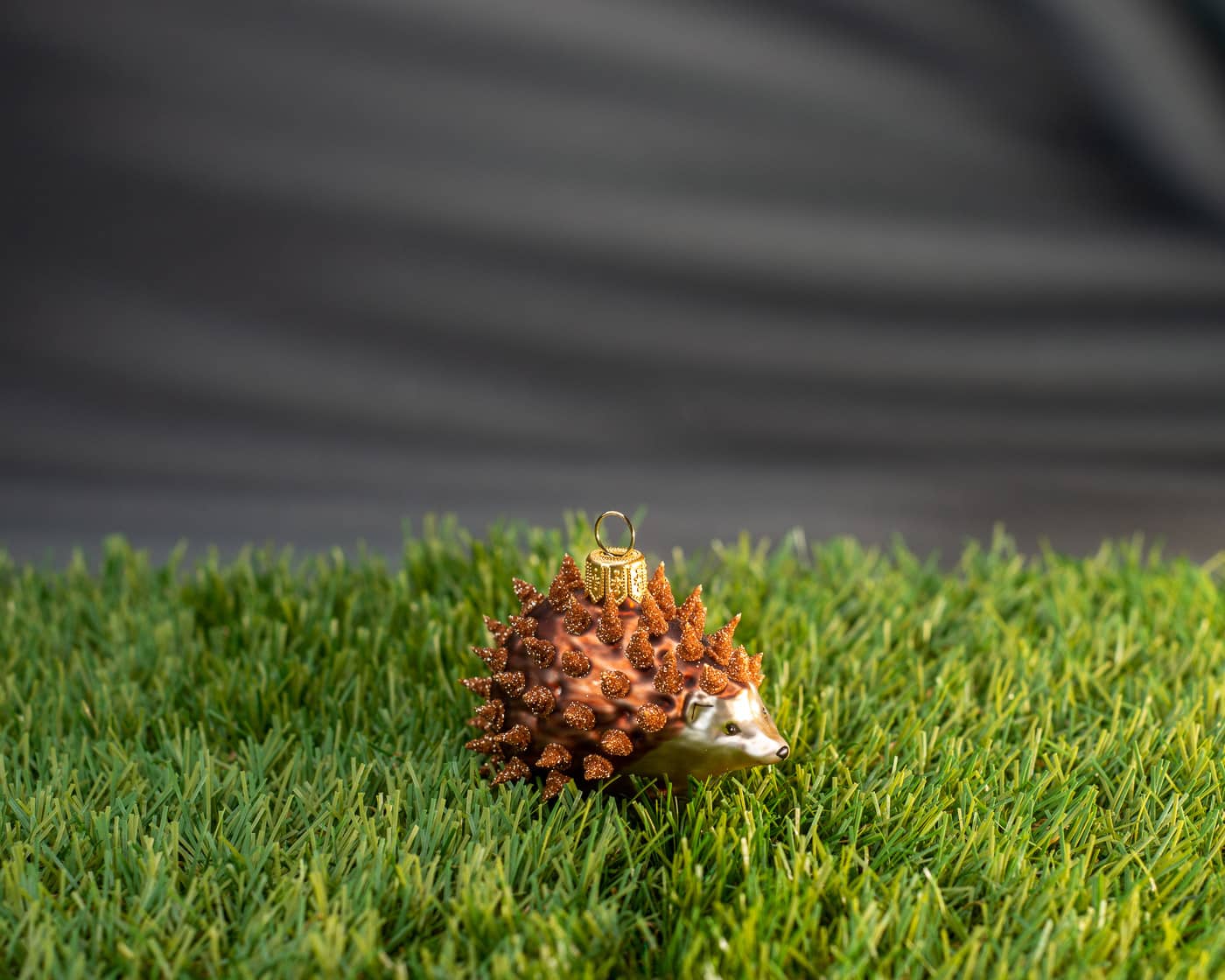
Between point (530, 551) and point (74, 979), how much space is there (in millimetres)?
1251

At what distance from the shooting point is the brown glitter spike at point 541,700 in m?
1.36

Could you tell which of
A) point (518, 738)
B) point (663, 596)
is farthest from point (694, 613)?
point (518, 738)

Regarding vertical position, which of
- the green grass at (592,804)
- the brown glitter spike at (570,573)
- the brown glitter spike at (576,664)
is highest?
the brown glitter spike at (570,573)

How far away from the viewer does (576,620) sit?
1384 millimetres

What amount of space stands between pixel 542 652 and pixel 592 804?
0.21 m

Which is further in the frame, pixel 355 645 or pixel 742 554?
pixel 742 554

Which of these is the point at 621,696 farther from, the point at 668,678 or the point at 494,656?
the point at 494,656

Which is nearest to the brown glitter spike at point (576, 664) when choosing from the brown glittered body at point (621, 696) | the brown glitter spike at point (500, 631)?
the brown glittered body at point (621, 696)

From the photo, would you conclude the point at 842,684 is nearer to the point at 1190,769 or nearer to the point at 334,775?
the point at 1190,769

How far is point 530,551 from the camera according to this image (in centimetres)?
231

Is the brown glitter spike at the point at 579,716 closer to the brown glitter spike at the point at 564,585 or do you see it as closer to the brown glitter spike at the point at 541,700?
the brown glitter spike at the point at 541,700

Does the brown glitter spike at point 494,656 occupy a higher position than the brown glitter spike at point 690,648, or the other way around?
the brown glitter spike at point 690,648

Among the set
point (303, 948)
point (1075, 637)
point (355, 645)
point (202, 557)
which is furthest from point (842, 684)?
point (202, 557)

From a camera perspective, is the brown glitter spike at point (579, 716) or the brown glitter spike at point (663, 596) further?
the brown glitter spike at point (663, 596)
